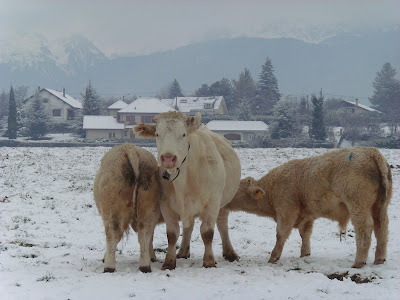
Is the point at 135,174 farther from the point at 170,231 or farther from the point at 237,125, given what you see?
the point at 237,125

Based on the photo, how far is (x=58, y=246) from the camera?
8.63 metres

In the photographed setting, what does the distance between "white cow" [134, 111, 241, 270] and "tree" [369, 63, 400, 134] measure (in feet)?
208

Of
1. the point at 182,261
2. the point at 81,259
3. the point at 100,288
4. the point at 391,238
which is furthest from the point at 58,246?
the point at 391,238

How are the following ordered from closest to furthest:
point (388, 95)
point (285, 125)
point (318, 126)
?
point (285, 125)
point (318, 126)
point (388, 95)

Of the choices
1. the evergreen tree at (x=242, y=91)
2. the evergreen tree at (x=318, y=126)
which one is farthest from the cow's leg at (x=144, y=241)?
the evergreen tree at (x=242, y=91)

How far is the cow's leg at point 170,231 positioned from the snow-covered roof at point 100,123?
56.6 m

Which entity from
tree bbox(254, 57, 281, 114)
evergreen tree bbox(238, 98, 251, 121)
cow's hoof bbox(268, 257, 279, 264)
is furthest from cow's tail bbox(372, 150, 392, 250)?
tree bbox(254, 57, 281, 114)

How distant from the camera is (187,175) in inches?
284

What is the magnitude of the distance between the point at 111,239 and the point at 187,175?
169 centimetres

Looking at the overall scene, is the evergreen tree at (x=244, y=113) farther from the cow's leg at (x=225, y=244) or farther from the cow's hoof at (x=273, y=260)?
the cow's hoof at (x=273, y=260)

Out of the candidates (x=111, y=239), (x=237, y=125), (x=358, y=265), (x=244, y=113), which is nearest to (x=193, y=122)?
(x=111, y=239)

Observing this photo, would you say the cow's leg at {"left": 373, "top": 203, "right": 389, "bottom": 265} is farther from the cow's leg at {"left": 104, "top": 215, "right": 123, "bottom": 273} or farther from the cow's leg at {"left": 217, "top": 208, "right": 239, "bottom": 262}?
the cow's leg at {"left": 104, "top": 215, "right": 123, "bottom": 273}

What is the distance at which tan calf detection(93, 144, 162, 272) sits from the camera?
6922mm

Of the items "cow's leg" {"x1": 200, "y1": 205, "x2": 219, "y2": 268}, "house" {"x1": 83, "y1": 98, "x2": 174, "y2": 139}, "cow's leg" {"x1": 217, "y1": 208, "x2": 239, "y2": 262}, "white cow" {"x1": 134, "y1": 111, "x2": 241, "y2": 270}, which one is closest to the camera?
"white cow" {"x1": 134, "y1": 111, "x2": 241, "y2": 270}
